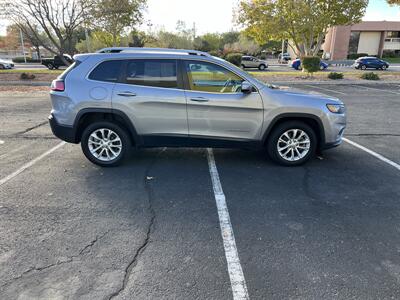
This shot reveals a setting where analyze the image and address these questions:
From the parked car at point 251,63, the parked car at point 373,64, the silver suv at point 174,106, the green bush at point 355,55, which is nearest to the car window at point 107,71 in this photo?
the silver suv at point 174,106

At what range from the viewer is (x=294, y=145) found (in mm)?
5180

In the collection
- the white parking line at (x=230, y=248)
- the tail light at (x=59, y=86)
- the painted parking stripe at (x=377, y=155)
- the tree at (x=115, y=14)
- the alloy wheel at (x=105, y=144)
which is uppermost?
the tree at (x=115, y=14)

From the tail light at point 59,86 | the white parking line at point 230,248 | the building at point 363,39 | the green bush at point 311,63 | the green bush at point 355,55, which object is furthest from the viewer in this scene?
the green bush at point 355,55

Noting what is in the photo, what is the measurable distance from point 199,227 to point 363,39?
65.7 m

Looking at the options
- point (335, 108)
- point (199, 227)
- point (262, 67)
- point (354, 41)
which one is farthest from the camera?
point (354, 41)

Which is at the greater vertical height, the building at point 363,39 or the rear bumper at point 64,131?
the building at point 363,39

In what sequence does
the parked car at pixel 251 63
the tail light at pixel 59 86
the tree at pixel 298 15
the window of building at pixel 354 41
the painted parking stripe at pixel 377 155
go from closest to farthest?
1. the tail light at pixel 59 86
2. the painted parking stripe at pixel 377 155
3. the tree at pixel 298 15
4. the parked car at pixel 251 63
5. the window of building at pixel 354 41

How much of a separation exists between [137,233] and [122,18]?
2285 centimetres

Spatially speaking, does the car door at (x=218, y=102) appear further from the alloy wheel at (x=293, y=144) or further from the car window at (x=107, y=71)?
the car window at (x=107, y=71)

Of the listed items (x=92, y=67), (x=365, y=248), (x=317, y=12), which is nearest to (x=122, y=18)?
(x=317, y=12)

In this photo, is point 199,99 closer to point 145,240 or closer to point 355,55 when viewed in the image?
point 145,240

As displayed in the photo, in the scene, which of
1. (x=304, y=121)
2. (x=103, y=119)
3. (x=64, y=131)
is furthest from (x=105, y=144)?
(x=304, y=121)

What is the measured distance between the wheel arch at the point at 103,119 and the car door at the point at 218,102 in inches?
36.9

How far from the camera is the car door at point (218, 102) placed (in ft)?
16.0
